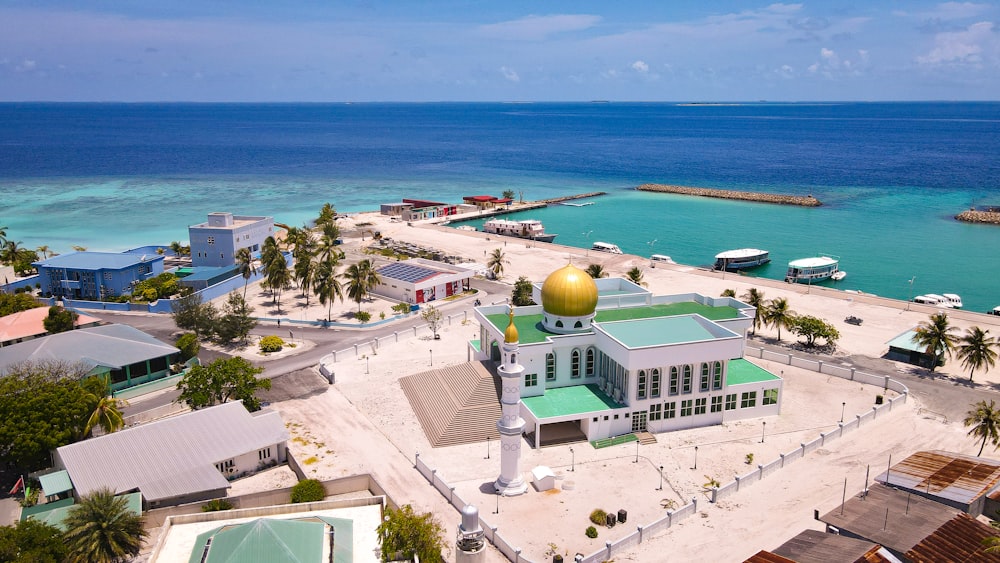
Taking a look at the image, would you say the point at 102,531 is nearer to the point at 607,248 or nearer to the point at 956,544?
the point at 956,544

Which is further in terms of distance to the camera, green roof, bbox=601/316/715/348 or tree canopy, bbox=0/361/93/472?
green roof, bbox=601/316/715/348

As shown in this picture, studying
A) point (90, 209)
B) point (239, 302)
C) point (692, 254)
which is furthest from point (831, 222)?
point (90, 209)

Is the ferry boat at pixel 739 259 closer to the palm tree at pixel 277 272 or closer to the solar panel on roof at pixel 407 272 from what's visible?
the solar panel on roof at pixel 407 272

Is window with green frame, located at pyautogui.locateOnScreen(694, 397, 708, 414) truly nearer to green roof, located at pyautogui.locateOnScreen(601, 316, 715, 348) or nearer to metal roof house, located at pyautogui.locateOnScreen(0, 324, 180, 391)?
green roof, located at pyautogui.locateOnScreen(601, 316, 715, 348)

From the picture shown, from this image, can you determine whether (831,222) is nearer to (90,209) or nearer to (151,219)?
(151,219)

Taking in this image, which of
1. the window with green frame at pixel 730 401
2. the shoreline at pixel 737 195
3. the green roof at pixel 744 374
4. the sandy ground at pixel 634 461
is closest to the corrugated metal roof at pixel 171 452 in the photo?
the sandy ground at pixel 634 461

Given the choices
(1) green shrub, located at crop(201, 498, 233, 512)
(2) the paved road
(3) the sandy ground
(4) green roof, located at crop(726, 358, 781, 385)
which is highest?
(4) green roof, located at crop(726, 358, 781, 385)

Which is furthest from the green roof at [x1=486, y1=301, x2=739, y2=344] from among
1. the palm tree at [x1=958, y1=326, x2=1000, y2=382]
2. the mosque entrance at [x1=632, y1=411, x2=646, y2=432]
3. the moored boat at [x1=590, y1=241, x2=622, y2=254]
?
the moored boat at [x1=590, y1=241, x2=622, y2=254]
